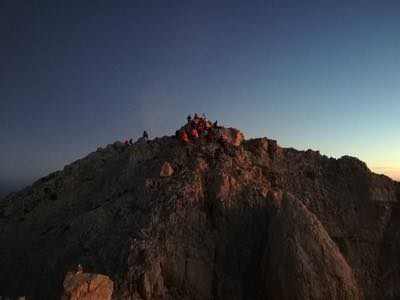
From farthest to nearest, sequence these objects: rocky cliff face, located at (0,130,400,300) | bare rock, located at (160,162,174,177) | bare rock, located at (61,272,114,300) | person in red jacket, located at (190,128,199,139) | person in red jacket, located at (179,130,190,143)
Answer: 1. person in red jacket, located at (190,128,199,139)
2. person in red jacket, located at (179,130,190,143)
3. bare rock, located at (160,162,174,177)
4. rocky cliff face, located at (0,130,400,300)
5. bare rock, located at (61,272,114,300)

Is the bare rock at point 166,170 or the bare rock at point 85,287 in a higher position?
the bare rock at point 166,170

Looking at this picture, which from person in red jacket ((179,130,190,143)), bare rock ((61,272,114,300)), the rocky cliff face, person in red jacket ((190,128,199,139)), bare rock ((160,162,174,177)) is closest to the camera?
bare rock ((61,272,114,300))

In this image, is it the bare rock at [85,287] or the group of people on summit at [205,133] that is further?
the group of people on summit at [205,133]

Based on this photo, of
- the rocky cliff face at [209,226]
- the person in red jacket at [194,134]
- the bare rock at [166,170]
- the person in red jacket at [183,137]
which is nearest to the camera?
the rocky cliff face at [209,226]

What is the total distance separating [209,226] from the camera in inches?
1135

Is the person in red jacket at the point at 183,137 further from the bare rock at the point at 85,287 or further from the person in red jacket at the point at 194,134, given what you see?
the bare rock at the point at 85,287

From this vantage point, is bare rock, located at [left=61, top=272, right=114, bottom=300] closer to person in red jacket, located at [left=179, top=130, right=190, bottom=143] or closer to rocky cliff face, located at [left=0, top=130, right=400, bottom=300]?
rocky cliff face, located at [left=0, top=130, right=400, bottom=300]

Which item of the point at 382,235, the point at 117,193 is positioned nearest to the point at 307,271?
the point at 382,235

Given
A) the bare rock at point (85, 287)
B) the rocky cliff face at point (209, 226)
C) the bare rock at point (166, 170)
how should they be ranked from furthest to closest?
the bare rock at point (166, 170) < the rocky cliff face at point (209, 226) < the bare rock at point (85, 287)

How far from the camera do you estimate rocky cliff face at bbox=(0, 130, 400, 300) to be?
26.1m

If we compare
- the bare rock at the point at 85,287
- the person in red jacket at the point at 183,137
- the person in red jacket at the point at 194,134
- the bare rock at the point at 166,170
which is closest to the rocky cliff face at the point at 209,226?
the bare rock at the point at 166,170

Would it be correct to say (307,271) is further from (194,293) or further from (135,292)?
(135,292)

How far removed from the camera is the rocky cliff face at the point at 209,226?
26078mm

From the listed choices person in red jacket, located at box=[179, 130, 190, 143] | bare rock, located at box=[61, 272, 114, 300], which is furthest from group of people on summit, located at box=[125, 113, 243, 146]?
bare rock, located at box=[61, 272, 114, 300]
